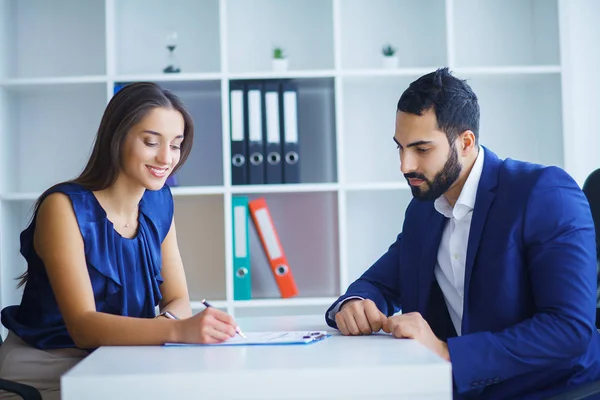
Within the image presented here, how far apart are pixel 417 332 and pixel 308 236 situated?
6.37 ft

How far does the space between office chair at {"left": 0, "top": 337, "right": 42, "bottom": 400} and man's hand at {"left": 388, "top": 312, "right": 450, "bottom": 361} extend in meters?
0.71

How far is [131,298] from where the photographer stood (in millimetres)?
A: 1764

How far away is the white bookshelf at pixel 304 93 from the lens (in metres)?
3.22

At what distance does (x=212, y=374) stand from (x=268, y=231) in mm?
2017

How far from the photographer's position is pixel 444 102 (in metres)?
1.68

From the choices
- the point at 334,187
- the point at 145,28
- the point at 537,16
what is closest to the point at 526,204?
the point at 334,187

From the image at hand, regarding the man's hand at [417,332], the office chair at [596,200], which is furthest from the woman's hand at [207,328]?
the office chair at [596,200]

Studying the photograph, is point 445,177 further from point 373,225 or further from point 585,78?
point 585,78

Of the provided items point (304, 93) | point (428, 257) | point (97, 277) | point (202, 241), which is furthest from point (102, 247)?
point (304, 93)

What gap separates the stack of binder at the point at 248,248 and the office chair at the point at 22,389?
157 cm

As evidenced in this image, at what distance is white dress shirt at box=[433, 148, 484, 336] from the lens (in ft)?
5.46

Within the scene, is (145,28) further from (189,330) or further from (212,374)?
(212,374)

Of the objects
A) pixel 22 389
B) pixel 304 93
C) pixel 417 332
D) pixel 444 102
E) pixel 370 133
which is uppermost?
pixel 304 93

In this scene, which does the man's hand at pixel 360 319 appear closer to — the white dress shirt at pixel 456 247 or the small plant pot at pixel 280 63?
the white dress shirt at pixel 456 247
